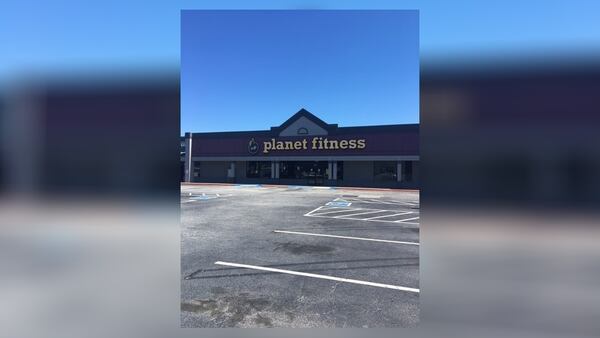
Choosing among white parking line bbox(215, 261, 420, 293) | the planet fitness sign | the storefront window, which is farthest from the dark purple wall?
white parking line bbox(215, 261, 420, 293)

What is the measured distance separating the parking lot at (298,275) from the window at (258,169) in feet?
84.4

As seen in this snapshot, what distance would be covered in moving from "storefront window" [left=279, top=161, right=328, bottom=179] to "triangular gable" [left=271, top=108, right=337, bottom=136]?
10.6 ft

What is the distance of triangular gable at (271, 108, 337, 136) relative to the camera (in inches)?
1300

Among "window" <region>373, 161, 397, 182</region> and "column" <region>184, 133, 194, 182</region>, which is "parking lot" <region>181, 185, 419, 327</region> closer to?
"window" <region>373, 161, 397, 182</region>

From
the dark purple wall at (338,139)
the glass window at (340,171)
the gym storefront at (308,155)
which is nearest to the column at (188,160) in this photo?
the gym storefront at (308,155)

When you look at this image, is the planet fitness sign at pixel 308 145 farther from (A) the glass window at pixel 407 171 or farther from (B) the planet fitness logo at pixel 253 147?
(A) the glass window at pixel 407 171

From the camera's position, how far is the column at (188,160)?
36.9 m

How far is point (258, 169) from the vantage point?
35.8m
